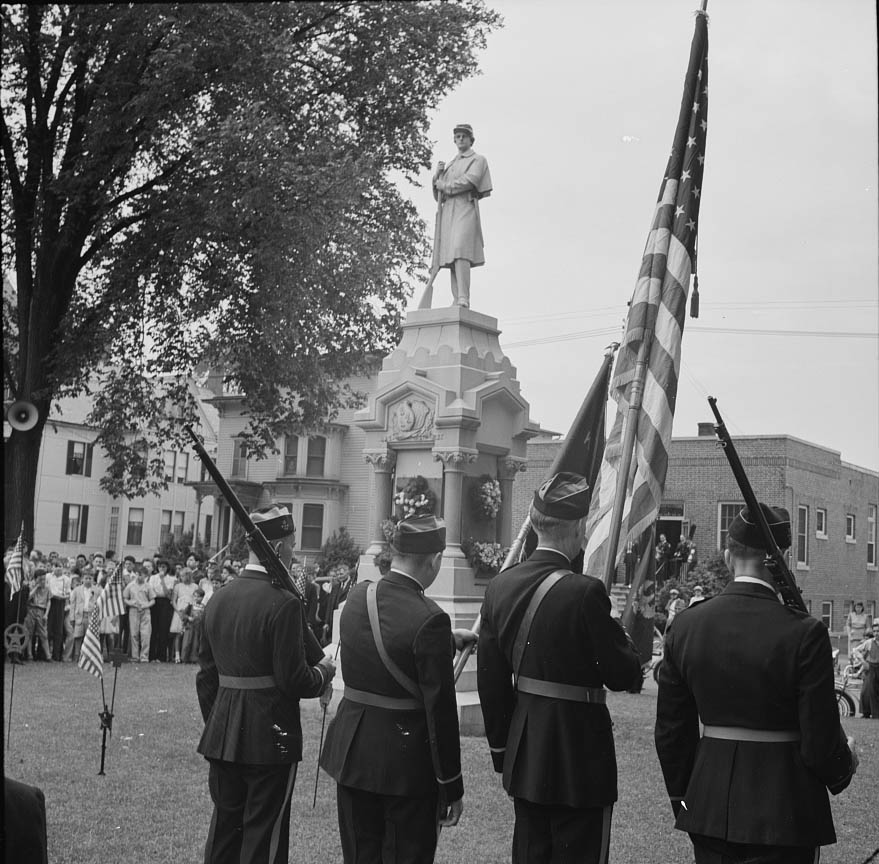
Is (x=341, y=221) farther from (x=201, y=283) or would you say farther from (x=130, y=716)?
(x=130, y=716)

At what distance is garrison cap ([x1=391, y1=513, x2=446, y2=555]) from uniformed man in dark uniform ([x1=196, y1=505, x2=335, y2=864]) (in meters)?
0.64

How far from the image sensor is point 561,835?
405 cm

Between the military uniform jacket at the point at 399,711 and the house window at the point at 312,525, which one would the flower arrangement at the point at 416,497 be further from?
the house window at the point at 312,525

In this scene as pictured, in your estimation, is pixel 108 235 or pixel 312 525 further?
pixel 312 525

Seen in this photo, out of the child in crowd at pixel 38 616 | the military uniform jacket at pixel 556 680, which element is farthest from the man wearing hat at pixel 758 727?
the child in crowd at pixel 38 616

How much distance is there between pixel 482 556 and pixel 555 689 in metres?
7.55

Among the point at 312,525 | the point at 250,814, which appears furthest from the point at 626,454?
the point at 312,525

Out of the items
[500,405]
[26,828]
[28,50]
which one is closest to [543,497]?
[26,828]

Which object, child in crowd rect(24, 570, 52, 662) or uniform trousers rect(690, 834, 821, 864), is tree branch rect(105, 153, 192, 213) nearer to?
child in crowd rect(24, 570, 52, 662)

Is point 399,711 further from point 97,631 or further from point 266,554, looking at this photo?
point 97,631

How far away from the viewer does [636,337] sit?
5.41m

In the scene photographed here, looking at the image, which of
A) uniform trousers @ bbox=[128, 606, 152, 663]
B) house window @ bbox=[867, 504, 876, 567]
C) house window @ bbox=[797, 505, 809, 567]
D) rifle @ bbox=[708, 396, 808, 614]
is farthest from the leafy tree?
house window @ bbox=[867, 504, 876, 567]

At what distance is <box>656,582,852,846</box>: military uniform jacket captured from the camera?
11.8ft

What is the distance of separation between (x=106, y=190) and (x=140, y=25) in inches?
186
